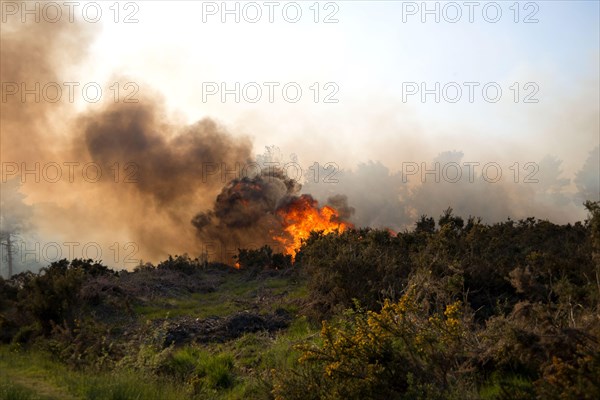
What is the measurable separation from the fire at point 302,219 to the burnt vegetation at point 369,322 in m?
12.9

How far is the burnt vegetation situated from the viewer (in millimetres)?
7703

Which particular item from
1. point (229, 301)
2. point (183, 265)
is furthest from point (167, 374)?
point (183, 265)

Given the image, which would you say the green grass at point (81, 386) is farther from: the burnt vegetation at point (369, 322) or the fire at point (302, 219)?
the fire at point (302, 219)

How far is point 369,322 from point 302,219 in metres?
37.5

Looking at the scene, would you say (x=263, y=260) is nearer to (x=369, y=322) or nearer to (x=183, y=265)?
(x=183, y=265)

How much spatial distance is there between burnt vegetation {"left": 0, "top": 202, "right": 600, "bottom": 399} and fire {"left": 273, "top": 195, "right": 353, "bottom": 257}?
12875mm

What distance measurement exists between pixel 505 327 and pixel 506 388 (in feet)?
2.94

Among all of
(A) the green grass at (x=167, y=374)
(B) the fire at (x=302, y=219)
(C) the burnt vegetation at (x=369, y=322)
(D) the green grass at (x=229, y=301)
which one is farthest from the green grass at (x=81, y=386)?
(B) the fire at (x=302, y=219)

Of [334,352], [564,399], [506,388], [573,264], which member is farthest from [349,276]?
[564,399]

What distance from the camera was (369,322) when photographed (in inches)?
333

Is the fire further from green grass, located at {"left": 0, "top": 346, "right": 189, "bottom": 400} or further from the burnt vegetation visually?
green grass, located at {"left": 0, "top": 346, "right": 189, "bottom": 400}

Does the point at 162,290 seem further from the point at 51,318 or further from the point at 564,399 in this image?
the point at 564,399

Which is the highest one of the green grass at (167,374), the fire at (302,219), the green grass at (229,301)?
the fire at (302,219)

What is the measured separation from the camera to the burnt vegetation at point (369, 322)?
303 inches
